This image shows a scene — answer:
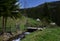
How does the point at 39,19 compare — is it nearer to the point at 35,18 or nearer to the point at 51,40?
the point at 35,18

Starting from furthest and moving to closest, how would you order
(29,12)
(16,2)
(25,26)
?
(29,12) < (25,26) < (16,2)

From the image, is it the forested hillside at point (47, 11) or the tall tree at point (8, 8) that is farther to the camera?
the forested hillside at point (47, 11)

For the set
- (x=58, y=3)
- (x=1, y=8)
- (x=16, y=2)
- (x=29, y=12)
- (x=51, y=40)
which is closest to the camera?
(x=51, y=40)

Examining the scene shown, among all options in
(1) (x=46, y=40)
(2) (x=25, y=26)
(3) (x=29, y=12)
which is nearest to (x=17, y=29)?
(2) (x=25, y=26)

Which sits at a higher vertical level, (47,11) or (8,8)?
(8,8)

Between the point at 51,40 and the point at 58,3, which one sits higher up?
the point at 58,3

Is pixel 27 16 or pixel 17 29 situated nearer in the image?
pixel 17 29

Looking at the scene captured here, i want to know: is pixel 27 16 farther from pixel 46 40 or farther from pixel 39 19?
pixel 46 40

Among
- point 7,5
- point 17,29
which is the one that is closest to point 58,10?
point 17,29

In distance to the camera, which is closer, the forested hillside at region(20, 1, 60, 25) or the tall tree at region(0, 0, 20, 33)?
the tall tree at region(0, 0, 20, 33)

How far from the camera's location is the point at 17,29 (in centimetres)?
2489

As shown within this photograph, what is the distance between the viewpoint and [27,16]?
3034cm

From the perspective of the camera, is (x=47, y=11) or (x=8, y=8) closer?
(x=8, y=8)

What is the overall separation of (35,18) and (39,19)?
749 mm
